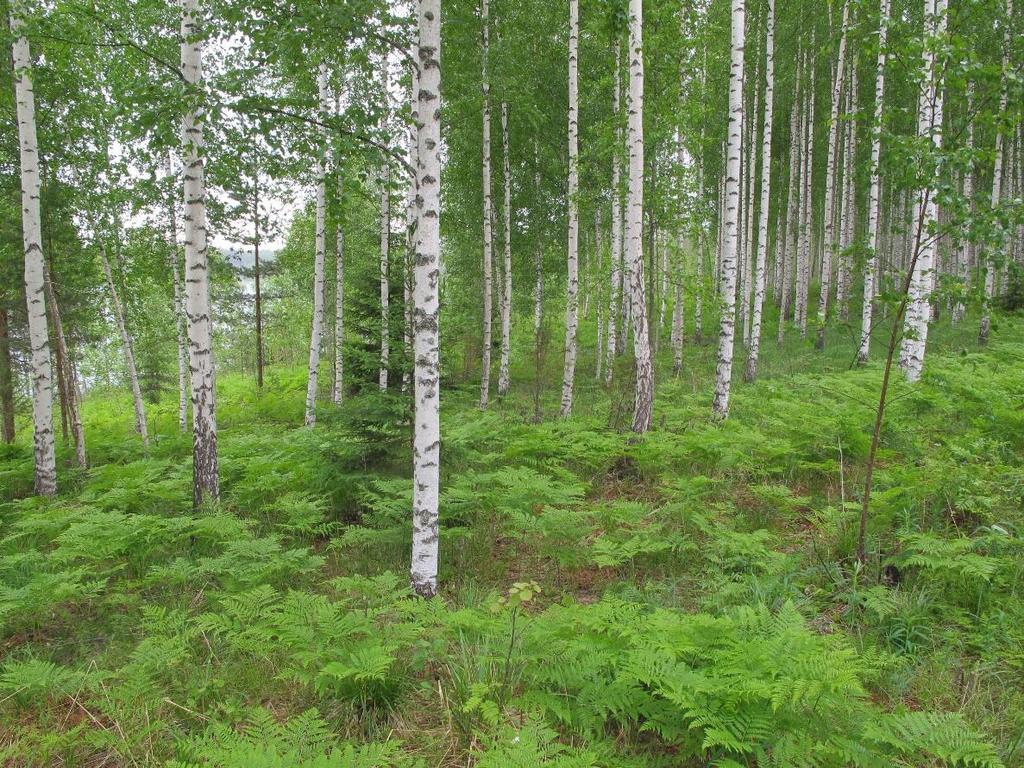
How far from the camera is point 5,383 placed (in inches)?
533

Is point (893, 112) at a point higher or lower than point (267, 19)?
lower

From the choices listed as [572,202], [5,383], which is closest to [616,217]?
[572,202]

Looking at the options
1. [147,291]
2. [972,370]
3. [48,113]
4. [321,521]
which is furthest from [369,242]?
[972,370]

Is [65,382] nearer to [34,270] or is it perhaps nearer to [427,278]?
[34,270]

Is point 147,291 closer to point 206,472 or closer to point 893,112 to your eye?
point 206,472

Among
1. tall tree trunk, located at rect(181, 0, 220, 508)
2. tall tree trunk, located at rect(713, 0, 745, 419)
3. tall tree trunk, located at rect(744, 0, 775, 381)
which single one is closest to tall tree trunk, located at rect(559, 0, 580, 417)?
tall tree trunk, located at rect(713, 0, 745, 419)

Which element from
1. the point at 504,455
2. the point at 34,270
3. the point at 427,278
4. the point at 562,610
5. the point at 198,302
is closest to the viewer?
the point at 562,610

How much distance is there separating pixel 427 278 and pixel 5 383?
15050 mm

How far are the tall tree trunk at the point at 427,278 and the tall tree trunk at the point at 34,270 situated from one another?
7824 mm

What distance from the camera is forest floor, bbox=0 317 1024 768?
2.62 m

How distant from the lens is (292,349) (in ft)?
115

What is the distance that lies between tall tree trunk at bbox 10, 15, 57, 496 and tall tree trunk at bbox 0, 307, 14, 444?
5.50m

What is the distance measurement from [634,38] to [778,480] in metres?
6.38

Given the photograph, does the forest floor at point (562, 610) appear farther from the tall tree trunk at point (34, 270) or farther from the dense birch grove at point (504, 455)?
the tall tree trunk at point (34, 270)
